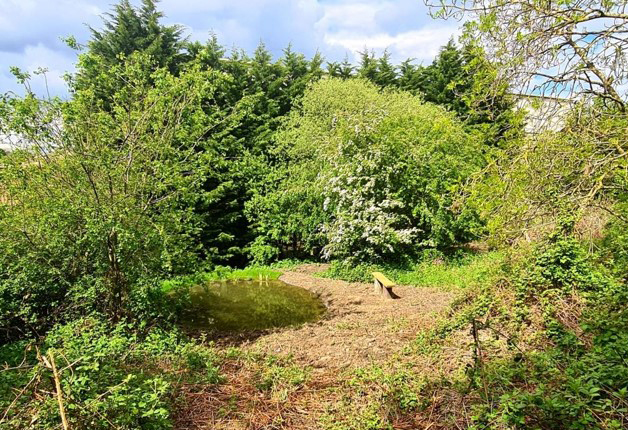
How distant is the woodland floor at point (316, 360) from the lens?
3.51 m

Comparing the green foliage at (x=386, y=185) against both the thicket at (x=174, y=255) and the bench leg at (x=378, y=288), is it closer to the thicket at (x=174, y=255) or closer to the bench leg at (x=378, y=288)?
the bench leg at (x=378, y=288)

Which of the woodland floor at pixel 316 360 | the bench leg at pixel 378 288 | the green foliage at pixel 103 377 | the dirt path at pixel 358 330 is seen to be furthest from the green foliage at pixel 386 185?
the green foliage at pixel 103 377

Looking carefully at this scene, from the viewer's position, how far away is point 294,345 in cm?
588

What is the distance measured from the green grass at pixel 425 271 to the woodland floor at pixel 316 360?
0.85m

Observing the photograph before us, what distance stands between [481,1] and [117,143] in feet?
16.5

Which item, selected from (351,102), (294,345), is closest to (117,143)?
(294,345)

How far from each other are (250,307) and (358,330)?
3.40 metres

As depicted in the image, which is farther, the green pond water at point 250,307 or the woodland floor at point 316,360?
the green pond water at point 250,307

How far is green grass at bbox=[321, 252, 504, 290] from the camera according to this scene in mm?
9156

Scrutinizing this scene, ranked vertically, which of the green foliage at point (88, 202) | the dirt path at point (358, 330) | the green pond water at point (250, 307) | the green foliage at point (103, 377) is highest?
the green foliage at point (88, 202)

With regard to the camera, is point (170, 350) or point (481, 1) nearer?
point (481, 1)

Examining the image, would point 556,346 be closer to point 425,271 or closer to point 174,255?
point 174,255

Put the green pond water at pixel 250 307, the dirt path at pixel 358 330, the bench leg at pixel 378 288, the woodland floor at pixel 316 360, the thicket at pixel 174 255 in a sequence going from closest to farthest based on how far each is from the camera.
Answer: the thicket at pixel 174 255 < the woodland floor at pixel 316 360 < the dirt path at pixel 358 330 < the green pond water at pixel 250 307 < the bench leg at pixel 378 288

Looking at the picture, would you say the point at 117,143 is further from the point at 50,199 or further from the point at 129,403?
the point at 129,403
